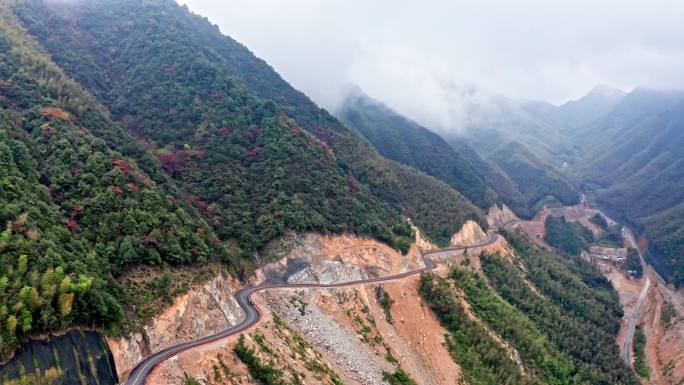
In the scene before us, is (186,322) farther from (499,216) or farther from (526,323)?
(499,216)

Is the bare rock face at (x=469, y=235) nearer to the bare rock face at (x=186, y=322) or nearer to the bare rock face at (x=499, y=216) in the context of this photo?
the bare rock face at (x=499, y=216)

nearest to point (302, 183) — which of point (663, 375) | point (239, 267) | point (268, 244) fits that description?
point (268, 244)

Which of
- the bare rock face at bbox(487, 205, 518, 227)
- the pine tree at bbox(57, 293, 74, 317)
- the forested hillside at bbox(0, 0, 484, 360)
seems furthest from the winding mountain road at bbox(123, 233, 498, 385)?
the bare rock face at bbox(487, 205, 518, 227)

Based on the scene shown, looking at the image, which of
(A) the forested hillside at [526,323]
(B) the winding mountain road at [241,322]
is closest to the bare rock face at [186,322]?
(B) the winding mountain road at [241,322]

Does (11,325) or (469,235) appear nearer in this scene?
(11,325)

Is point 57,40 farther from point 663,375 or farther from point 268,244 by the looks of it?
point 663,375

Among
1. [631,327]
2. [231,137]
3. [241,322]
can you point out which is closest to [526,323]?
[631,327]
